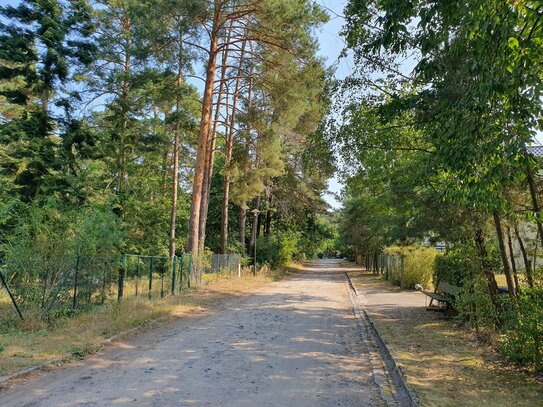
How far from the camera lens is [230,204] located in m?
41.4

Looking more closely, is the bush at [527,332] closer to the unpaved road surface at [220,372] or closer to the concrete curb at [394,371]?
the concrete curb at [394,371]

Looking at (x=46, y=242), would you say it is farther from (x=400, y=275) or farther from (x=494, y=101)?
(x=400, y=275)

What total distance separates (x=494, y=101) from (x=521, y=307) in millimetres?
3673

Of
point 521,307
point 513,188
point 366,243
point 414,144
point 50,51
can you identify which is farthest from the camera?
point 366,243

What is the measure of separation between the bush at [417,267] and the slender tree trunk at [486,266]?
13094 mm

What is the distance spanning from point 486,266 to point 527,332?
126 inches

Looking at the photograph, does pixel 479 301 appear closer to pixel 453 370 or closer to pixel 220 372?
pixel 453 370

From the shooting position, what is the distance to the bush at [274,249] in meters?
39.6

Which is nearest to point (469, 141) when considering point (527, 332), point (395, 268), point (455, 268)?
point (527, 332)

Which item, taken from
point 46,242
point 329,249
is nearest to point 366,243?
point 46,242

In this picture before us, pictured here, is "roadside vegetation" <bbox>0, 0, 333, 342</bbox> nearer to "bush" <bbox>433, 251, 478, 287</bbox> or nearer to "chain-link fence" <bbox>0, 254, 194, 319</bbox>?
"chain-link fence" <bbox>0, 254, 194, 319</bbox>

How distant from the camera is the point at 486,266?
30.9ft

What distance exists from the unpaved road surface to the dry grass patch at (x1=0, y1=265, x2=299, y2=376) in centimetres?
53

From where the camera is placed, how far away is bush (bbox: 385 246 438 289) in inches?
899
